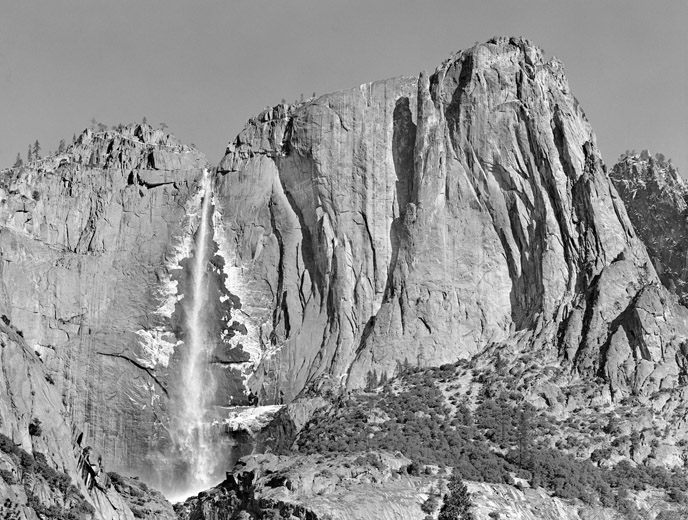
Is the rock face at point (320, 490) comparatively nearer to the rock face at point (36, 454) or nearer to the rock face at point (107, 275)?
the rock face at point (36, 454)

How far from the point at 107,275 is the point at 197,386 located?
9807 millimetres

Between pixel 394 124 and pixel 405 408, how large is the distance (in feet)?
78.5

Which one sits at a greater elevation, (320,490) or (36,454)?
(36,454)

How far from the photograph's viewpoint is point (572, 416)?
9031cm

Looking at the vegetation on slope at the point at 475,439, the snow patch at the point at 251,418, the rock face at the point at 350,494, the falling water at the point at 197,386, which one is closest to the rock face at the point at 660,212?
the vegetation on slope at the point at 475,439

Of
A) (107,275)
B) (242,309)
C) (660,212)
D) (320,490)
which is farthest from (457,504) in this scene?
(660,212)

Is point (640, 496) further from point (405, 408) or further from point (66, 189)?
point (66, 189)

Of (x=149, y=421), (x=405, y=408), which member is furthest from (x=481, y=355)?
(x=149, y=421)

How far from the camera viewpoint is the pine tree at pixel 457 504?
257ft

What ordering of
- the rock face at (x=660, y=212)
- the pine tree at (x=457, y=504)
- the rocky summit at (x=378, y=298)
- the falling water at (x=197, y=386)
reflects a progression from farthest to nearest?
the rock face at (x=660, y=212) < the falling water at (x=197, y=386) < the rocky summit at (x=378, y=298) < the pine tree at (x=457, y=504)

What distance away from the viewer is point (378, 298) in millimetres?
103938

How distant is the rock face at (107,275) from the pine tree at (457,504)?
28.9m

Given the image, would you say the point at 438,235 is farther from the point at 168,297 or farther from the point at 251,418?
the point at 168,297

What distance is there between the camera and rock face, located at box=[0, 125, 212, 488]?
104m
